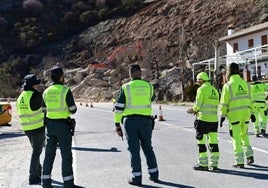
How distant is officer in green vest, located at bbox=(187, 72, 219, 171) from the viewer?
31.1 feet

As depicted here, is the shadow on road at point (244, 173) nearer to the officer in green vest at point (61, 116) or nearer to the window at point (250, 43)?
the officer in green vest at point (61, 116)

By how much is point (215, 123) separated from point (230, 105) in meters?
0.47

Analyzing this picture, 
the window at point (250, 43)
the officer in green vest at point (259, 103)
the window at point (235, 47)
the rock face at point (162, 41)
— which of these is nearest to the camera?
the officer in green vest at point (259, 103)

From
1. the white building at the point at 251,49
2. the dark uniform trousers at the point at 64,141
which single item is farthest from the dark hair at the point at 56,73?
the white building at the point at 251,49

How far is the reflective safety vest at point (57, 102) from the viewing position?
8266 mm

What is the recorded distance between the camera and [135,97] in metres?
8.60

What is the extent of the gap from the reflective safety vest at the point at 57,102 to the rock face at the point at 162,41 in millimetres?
39992

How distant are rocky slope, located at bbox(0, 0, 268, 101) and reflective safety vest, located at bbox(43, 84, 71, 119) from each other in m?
39.5

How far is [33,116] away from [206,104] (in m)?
3.25

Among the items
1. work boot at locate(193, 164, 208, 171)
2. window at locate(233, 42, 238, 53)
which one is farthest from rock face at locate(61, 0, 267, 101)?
work boot at locate(193, 164, 208, 171)

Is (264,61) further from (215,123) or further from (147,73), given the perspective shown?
(215,123)

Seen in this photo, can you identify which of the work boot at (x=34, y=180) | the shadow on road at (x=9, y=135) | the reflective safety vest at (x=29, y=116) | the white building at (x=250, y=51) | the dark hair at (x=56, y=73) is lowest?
the work boot at (x=34, y=180)

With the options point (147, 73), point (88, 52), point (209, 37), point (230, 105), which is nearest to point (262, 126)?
point (230, 105)

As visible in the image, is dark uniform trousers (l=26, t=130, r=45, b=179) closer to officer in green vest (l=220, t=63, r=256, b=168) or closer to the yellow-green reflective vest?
the yellow-green reflective vest
